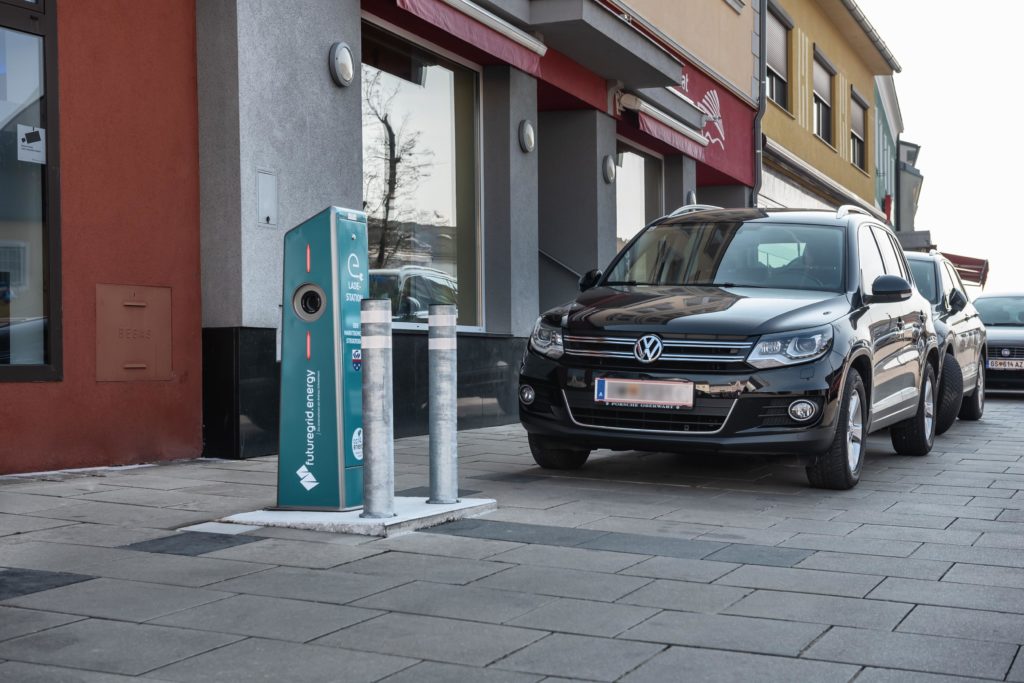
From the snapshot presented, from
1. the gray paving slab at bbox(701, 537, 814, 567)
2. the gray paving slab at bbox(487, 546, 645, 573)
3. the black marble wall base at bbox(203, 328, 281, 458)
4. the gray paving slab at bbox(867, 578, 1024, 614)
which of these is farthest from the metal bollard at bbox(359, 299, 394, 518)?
the black marble wall base at bbox(203, 328, 281, 458)

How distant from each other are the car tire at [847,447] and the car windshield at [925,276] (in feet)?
17.0

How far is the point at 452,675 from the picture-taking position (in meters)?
3.58

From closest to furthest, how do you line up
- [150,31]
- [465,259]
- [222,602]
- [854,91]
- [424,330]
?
[222,602] → [150,31] → [424,330] → [465,259] → [854,91]

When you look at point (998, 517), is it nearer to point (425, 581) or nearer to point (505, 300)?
point (425, 581)

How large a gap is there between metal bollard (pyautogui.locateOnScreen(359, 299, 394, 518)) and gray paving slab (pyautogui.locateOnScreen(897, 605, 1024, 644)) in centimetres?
244

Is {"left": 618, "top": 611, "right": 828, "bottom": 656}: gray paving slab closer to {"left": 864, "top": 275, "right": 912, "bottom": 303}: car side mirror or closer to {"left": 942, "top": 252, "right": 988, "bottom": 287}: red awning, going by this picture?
{"left": 864, "top": 275, "right": 912, "bottom": 303}: car side mirror

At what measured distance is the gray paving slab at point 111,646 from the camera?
3664mm

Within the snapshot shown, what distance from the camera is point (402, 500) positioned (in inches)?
257

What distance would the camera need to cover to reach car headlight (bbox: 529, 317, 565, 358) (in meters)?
7.64

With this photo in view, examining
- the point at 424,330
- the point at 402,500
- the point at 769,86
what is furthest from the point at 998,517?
the point at 769,86

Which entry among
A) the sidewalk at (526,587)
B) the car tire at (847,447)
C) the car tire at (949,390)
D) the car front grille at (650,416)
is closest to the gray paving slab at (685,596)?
the sidewalk at (526,587)

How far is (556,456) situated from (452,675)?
15.4 ft

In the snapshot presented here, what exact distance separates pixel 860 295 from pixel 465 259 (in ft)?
17.4

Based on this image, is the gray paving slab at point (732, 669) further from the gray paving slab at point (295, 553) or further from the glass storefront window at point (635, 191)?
the glass storefront window at point (635, 191)
